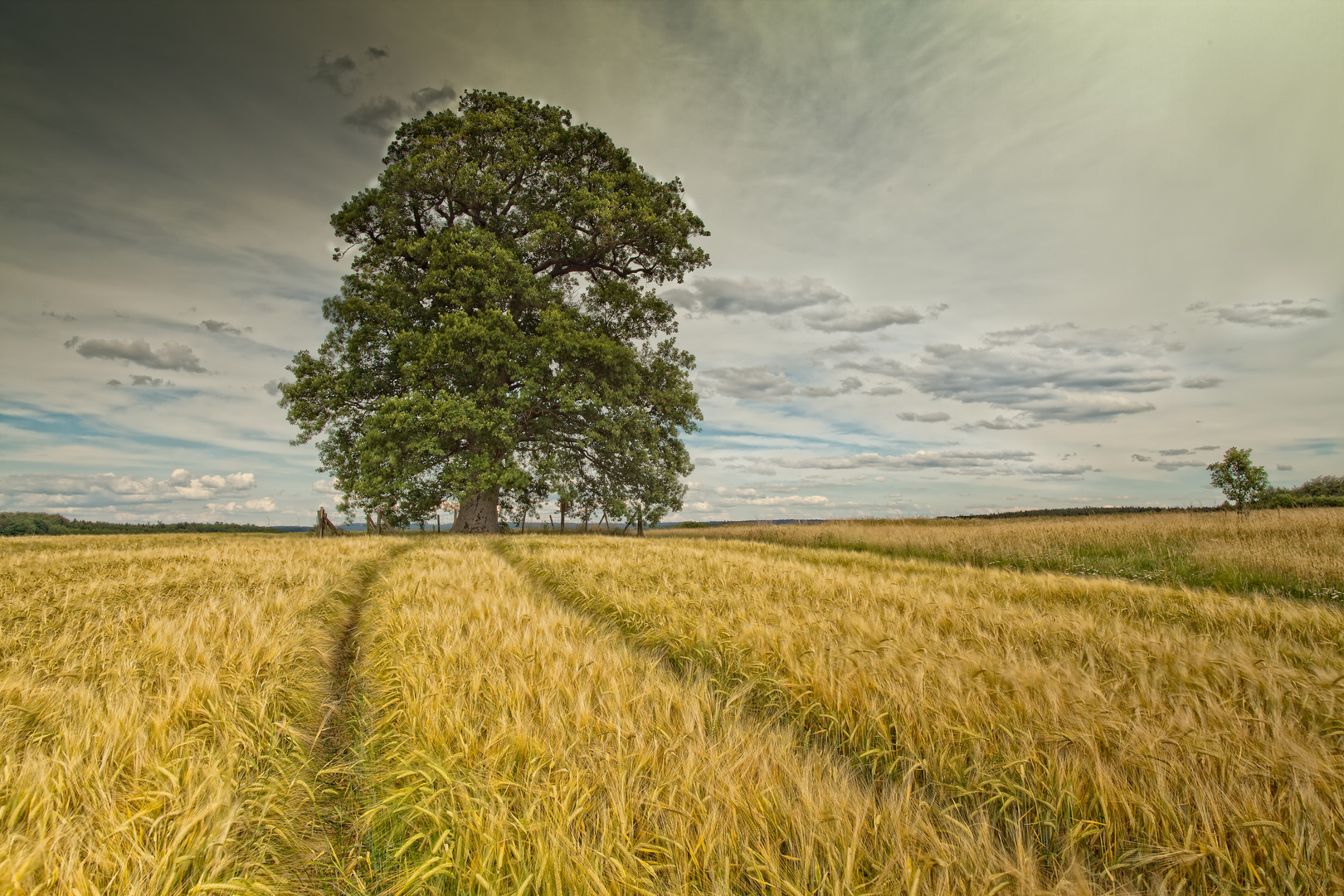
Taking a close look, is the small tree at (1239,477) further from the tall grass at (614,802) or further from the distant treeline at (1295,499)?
the tall grass at (614,802)

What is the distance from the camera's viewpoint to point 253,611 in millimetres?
5898

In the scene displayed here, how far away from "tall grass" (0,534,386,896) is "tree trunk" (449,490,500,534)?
17.1 meters

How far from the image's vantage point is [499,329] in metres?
20.0

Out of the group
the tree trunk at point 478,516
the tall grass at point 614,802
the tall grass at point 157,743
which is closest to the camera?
the tall grass at point 614,802

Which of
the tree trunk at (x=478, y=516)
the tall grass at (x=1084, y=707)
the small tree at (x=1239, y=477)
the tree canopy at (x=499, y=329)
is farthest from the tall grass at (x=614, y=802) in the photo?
the small tree at (x=1239, y=477)

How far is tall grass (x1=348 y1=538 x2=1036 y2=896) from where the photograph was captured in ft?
→ 5.90

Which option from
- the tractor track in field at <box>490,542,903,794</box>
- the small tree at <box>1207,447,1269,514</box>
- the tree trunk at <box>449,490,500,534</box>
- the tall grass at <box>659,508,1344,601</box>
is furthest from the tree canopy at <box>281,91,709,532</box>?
the small tree at <box>1207,447,1269,514</box>

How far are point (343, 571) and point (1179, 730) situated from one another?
11.5 meters

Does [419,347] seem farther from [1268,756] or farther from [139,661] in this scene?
[1268,756]

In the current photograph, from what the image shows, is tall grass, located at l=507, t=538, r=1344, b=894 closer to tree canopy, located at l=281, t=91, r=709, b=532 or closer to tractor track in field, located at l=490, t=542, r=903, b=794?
tractor track in field, located at l=490, t=542, r=903, b=794

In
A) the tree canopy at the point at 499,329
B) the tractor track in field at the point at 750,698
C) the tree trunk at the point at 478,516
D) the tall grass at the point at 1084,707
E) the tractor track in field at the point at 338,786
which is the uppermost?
the tree canopy at the point at 499,329

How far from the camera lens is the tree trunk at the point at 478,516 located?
23641 mm

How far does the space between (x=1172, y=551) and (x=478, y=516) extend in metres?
23.0

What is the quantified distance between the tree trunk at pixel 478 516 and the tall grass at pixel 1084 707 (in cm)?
1820
